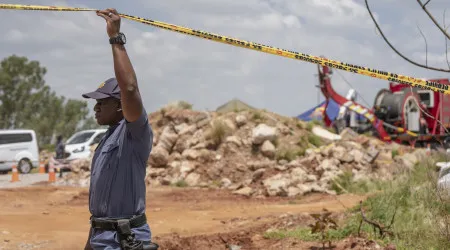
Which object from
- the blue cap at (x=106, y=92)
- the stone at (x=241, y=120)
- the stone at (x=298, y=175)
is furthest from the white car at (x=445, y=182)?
the stone at (x=241, y=120)

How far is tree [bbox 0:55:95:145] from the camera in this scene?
137 feet

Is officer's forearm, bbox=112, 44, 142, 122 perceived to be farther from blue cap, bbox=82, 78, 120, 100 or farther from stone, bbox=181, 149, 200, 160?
stone, bbox=181, 149, 200, 160

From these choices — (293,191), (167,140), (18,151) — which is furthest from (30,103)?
(293,191)

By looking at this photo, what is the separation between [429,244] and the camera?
19.5 ft

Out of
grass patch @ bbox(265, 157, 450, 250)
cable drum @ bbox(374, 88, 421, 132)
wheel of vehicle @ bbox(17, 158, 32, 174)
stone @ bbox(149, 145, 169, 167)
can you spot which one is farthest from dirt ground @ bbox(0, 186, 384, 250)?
cable drum @ bbox(374, 88, 421, 132)

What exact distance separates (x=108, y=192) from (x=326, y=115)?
2214 cm

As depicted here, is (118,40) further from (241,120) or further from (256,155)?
(241,120)

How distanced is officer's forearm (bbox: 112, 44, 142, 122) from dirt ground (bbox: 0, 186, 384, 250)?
12.9 ft

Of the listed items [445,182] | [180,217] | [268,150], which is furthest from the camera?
[268,150]

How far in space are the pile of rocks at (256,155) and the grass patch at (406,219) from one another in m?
6.38

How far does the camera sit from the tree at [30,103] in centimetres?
4178

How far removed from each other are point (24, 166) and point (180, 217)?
600 inches

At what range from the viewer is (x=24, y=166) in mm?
25516

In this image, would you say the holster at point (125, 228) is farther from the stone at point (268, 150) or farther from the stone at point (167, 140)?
the stone at point (167, 140)
